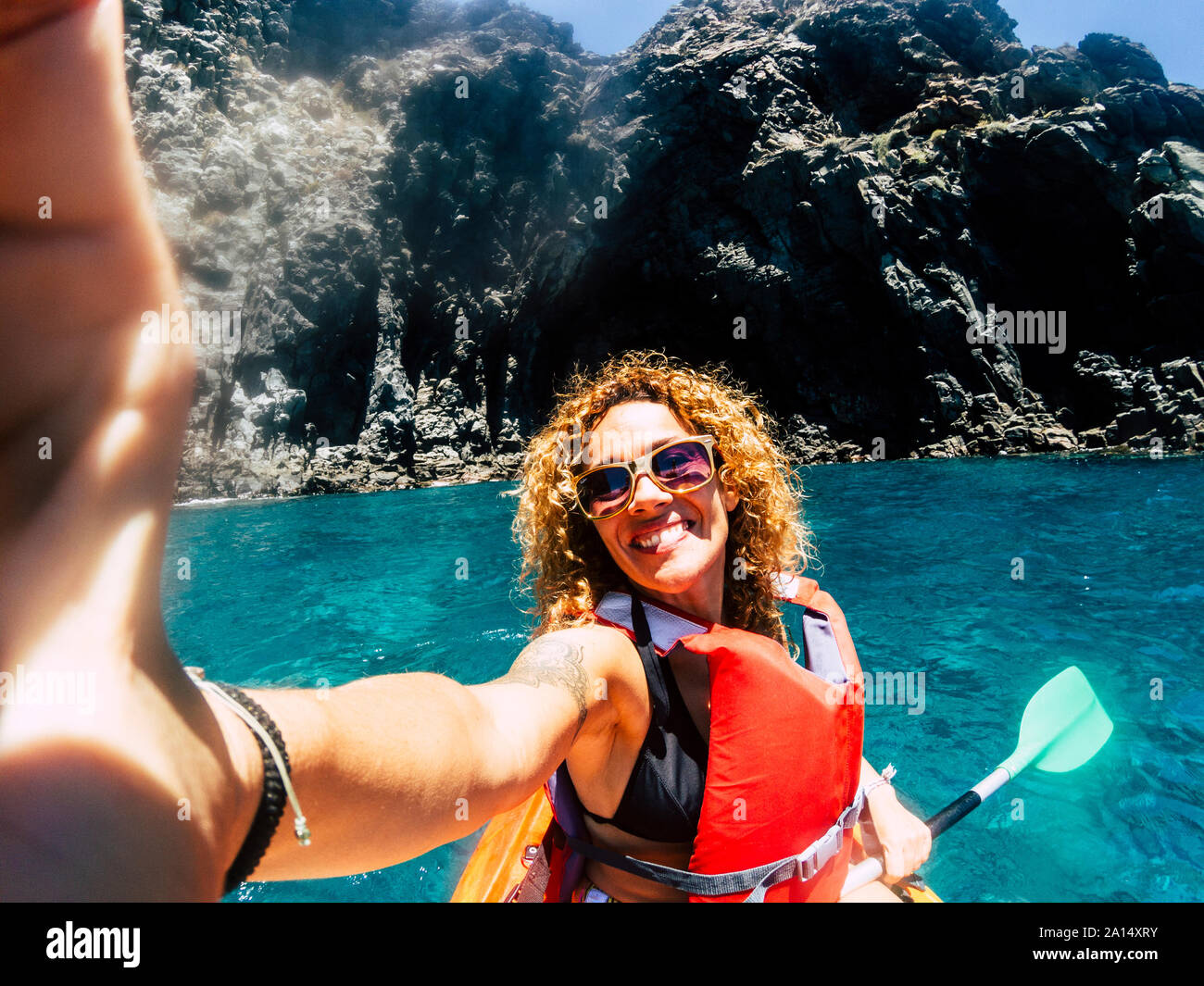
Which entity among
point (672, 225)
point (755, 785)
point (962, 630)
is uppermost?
point (672, 225)

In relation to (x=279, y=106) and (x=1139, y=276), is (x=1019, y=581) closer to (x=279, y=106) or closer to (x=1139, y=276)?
(x=1139, y=276)

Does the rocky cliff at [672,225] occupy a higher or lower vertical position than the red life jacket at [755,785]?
higher

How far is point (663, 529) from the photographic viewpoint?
143cm

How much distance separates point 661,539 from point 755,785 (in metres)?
0.58

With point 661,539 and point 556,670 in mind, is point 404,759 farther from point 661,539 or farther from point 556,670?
point 661,539

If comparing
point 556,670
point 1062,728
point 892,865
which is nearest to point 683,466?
point 556,670

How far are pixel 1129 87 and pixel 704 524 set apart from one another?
74.7 ft

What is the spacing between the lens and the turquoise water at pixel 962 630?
2164 millimetres

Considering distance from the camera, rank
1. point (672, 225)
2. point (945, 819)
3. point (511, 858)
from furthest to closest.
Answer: point (672, 225)
point (945, 819)
point (511, 858)

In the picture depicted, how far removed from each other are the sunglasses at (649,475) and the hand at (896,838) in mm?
1042

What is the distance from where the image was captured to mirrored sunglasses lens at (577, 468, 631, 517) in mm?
1439

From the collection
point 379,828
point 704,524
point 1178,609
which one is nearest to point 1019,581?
point 1178,609

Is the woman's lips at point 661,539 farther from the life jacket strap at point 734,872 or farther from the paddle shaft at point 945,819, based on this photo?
the paddle shaft at point 945,819

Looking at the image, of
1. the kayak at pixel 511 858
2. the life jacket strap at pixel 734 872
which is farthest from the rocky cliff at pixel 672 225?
the life jacket strap at pixel 734 872
